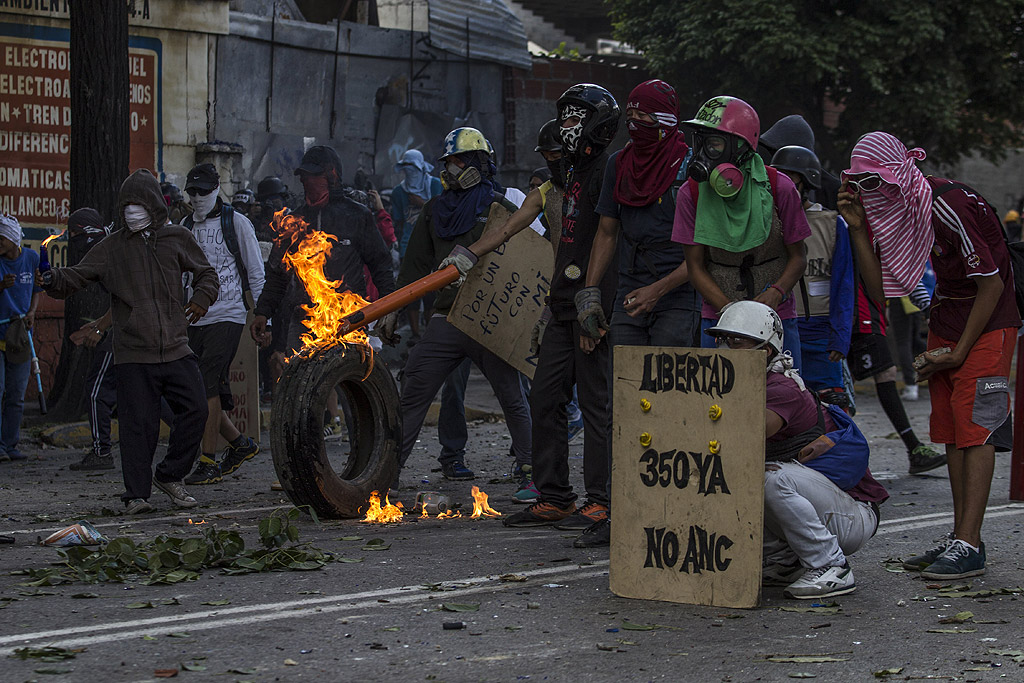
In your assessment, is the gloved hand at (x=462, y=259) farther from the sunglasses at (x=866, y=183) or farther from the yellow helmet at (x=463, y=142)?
the sunglasses at (x=866, y=183)

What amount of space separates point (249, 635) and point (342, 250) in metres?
5.28

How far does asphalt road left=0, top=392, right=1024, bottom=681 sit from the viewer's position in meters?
4.46

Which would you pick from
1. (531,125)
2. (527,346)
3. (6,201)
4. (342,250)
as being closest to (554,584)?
(527,346)

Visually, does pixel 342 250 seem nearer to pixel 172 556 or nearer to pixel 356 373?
pixel 356 373

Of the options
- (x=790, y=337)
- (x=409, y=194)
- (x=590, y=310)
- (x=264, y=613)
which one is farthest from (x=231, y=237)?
(x=409, y=194)

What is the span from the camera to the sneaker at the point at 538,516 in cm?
706

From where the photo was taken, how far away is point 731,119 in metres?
6.10

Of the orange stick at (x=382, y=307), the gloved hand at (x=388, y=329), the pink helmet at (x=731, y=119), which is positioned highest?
the pink helmet at (x=731, y=119)

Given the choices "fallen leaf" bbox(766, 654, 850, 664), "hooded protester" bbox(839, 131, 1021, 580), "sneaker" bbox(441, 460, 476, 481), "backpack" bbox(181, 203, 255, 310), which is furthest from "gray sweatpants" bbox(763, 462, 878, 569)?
"backpack" bbox(181, 203, 255, 310)

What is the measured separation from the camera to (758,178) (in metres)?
6.14

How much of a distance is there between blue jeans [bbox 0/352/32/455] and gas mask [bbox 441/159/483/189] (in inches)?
160

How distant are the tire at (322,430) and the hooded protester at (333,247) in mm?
1649

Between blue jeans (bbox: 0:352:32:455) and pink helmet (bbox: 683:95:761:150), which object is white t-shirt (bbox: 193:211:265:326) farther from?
pink helmet (bbox: 683:95:761:150)

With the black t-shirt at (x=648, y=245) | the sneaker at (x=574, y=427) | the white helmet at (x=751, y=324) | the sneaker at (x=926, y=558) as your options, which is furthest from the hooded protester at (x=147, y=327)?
the sneaker at (x=926, y=558)
